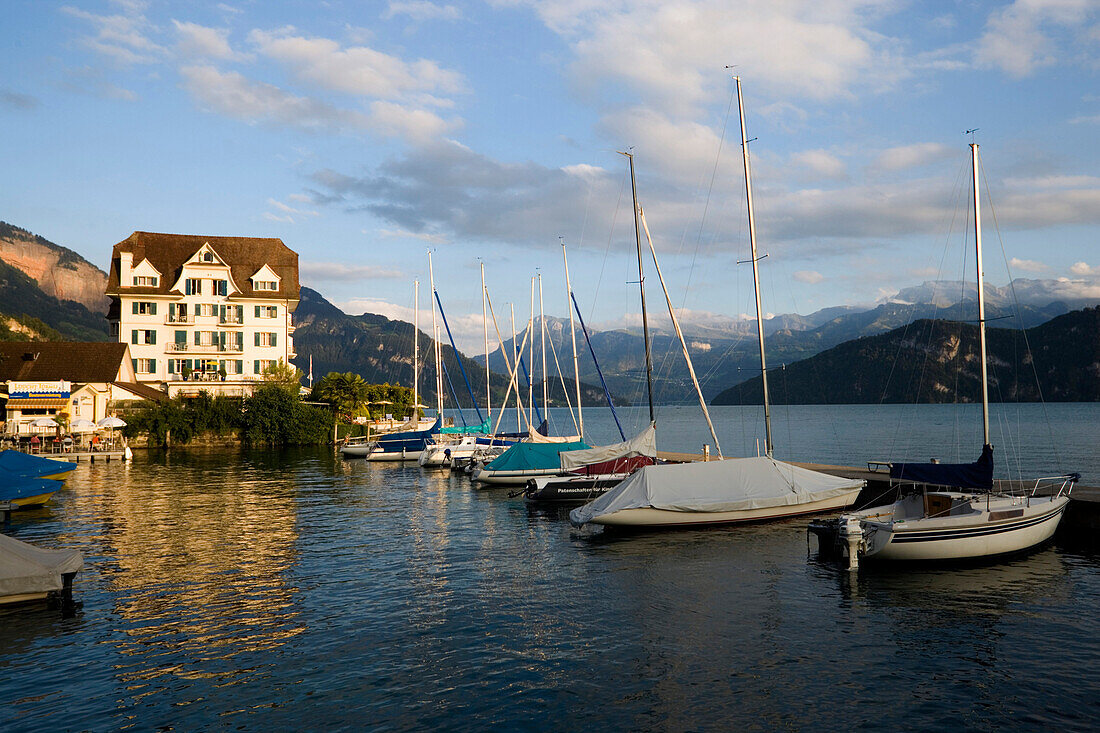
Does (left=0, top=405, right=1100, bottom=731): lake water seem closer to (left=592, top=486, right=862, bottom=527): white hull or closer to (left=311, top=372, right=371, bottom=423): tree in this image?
(left=592, top=486, right=862, bottom=527): white hull

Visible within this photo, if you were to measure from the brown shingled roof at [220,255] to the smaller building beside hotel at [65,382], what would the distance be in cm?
985

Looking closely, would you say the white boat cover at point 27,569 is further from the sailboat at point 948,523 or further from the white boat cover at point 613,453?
the white boat cover at point 613,453

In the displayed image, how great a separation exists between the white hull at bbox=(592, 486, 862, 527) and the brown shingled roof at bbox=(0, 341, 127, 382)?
72736 millimetres

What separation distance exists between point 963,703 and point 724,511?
17277 mm

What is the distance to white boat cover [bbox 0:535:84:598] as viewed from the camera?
1916 centimetres

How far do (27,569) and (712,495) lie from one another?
24070mm

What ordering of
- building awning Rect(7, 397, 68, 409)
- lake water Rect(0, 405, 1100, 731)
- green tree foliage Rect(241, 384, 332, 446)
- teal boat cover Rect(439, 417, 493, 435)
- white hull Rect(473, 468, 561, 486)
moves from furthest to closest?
green tree foliage Rect(241, 384, 332, 446), teal boat cover Rect(439, 417, 493, 435), building awning Rect(7, 397, 68, 409), white hull Rect(473, 468, 561, 486), lake water Rect(0, 405, 1100, 731)

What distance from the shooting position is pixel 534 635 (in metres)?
17.5

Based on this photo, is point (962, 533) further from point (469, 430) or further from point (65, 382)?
point (65, 382)

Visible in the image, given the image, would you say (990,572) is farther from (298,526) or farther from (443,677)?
(298,526)

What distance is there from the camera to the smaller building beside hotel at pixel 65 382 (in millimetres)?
73438

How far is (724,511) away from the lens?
30.8 m

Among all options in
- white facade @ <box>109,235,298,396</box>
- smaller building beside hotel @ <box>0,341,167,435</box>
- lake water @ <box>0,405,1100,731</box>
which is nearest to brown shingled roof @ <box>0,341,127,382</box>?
smaller building beside hotel @ <box>0,341,167,435</box>

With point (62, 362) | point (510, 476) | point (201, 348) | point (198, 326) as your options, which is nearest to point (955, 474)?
point (510, 476)
